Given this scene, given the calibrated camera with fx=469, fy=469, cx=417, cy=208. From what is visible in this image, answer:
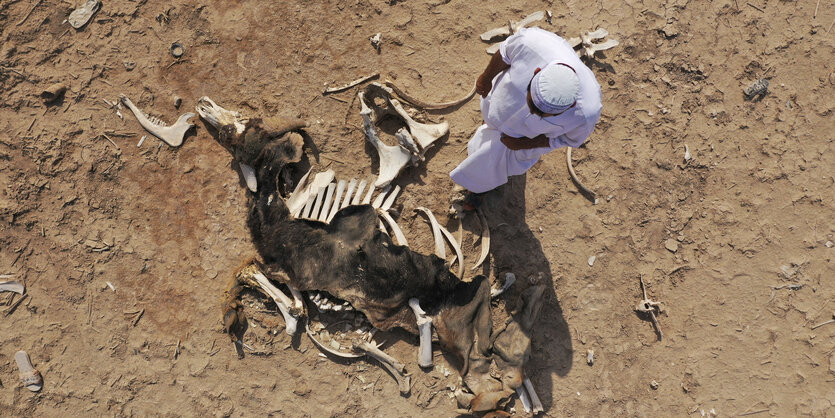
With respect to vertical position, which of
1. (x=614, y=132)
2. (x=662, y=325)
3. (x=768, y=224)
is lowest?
(x=662, y=325)

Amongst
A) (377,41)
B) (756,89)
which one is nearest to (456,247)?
(377,41)

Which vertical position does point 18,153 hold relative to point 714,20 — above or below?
below

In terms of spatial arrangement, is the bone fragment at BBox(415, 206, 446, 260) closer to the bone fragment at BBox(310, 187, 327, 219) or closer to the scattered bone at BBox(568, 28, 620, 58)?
the bone fragment at BBox(310, 187, 327, 219)

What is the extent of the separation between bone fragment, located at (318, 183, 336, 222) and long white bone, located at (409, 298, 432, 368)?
0.99 meters

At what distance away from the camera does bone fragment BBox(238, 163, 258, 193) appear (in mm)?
3887

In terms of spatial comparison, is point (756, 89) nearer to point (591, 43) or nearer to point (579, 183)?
point (591, 43)

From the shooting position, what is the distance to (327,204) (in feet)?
12.9

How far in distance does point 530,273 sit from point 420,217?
1.10 metres

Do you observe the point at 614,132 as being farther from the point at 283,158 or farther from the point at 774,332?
the point at 283,158

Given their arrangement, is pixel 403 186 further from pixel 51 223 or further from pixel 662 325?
pixel 51 223

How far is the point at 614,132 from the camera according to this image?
4270 millimetres

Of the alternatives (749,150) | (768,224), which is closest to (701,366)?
(768,224)

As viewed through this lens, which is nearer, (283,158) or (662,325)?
(283,158)

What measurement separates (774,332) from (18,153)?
6914mm
